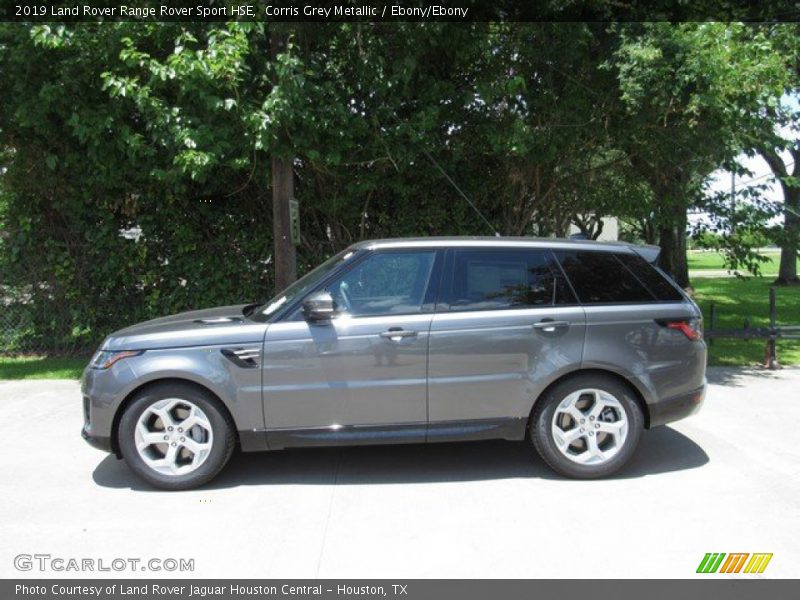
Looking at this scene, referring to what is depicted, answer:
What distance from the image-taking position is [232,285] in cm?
936

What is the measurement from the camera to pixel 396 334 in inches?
179

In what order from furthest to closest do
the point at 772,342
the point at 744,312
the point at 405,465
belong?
1. the point at 744,312
2. the point at 772,342
3. the point at 405,465

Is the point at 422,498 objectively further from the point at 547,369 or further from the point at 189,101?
the point at 189,101

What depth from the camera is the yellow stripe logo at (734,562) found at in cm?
345

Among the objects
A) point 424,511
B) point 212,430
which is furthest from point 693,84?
point 212,430

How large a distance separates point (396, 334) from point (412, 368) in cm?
26

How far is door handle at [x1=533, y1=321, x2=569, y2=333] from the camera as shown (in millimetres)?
4645

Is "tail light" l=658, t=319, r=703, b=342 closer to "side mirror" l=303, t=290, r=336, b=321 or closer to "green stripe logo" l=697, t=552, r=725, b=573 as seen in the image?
"green stripe logo" l=697, t=552, r=725, b=573

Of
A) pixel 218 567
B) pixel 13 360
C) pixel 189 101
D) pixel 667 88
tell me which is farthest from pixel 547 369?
pixel 13 360

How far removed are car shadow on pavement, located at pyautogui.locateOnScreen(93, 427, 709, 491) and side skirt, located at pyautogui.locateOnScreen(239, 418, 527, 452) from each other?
1.14 ft

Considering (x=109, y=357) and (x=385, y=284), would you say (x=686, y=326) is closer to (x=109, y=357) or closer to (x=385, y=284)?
(x=385, y=284)

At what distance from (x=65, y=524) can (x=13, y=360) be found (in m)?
6.30

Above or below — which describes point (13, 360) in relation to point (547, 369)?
below

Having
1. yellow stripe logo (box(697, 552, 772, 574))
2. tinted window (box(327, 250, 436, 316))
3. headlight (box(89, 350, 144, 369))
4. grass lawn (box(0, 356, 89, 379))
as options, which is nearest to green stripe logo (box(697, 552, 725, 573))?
A: yellow stripe logo (box(697, 552, 772, 574))
